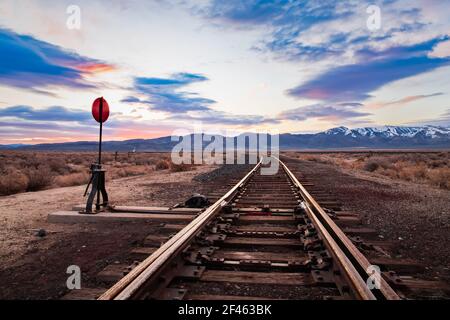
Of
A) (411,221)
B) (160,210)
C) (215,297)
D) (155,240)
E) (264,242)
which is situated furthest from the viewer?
(160,210)

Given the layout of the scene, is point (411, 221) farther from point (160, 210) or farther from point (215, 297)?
point (215, 297)

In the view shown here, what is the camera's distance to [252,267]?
351 centimetres

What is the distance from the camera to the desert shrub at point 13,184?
1140 cm

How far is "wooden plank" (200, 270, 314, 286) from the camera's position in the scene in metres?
3.12

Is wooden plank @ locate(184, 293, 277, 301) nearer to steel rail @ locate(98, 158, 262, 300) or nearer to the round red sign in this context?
steel rail @ locate(98, 158, 262, 300)

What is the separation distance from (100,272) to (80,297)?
0.54 meters

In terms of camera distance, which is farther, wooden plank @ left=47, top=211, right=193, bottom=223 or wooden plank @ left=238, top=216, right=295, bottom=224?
wooden plank @ left=47, top=211, right=193, bottom=223

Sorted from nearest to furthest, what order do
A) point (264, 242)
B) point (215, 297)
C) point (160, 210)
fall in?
point (215, 297)
point (264, 242)
point (160, 210)

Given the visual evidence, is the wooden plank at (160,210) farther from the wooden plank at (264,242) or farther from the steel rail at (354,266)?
the steel rail at (354,266)

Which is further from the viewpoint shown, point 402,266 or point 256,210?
point 256,210

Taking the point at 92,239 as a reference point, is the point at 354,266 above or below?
above

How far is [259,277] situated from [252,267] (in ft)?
0.98

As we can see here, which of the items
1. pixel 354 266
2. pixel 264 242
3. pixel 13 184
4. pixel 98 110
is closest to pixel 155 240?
pixel 264 242

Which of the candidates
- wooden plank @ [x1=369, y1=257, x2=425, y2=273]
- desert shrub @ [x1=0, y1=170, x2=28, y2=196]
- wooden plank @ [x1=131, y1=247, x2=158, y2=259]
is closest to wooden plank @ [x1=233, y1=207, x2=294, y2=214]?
wooden plank @ [x1=131, y1=247, x2=158, y2=259]
